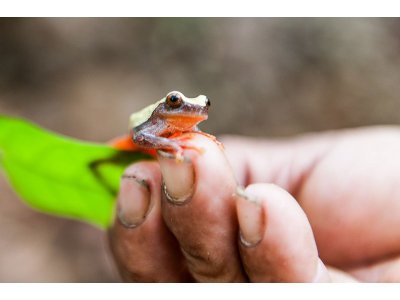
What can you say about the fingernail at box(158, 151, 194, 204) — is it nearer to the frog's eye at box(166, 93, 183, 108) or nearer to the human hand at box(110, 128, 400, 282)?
the human hand at box(110, 128, 400, 282)

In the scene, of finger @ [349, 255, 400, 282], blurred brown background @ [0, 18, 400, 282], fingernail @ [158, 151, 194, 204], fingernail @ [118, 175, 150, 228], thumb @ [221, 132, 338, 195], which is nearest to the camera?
fingernail @ [158, 151, 194, 204]

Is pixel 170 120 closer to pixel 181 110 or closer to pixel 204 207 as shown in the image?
pixel 181 110

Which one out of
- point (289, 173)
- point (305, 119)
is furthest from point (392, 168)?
point (305, 119)

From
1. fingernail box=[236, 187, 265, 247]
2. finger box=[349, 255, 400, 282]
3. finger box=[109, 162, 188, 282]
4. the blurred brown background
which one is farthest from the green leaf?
the blurred brown background

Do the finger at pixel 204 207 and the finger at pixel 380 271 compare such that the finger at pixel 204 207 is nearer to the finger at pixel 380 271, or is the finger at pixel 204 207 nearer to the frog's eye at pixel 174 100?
the frog's eye at pixel 174 100

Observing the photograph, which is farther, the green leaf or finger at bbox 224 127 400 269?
finger at bbox 224 127 400 269

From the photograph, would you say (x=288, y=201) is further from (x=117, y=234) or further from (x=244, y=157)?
(x=244, y=157)
